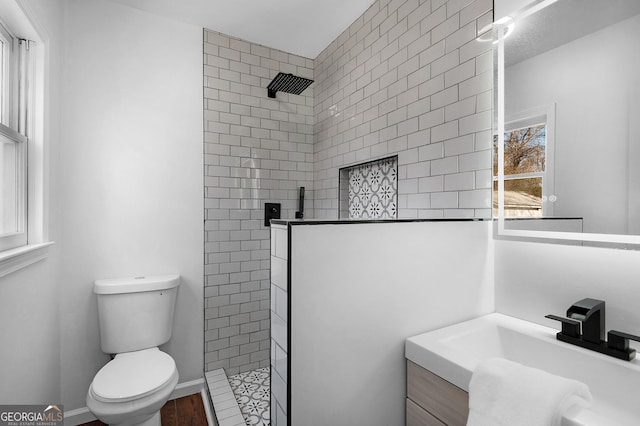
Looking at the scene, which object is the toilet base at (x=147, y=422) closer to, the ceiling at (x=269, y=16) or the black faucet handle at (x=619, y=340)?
the black faucet handle at (x=619, y=340)

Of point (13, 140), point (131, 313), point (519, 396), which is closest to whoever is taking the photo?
point (519, 396)

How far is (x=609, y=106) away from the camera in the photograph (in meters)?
1.06

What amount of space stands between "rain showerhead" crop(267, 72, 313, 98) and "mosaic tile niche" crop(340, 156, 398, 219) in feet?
2.46

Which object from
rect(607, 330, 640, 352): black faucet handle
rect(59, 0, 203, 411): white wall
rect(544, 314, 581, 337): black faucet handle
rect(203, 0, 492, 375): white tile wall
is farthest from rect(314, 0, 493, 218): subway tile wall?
rect(59, 0, 203, 411): white wall

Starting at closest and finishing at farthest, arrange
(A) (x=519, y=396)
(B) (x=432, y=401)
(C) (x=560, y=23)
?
(A) (x=519, y=396), (B) (x=432, y=401), (C) (x=560, y=23)

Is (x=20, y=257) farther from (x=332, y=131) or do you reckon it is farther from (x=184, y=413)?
(x=332, y=131)

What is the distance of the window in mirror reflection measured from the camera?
1267 mm

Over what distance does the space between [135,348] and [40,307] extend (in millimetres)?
590

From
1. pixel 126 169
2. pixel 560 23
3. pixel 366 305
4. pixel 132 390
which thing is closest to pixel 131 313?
pixel 132 390

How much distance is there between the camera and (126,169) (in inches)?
84.1

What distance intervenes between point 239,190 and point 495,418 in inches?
86.4

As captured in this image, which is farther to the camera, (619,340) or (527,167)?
(527,167)

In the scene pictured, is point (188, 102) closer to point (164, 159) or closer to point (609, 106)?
point (164, 159)

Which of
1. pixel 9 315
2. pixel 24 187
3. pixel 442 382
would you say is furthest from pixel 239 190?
pixel 442 382
